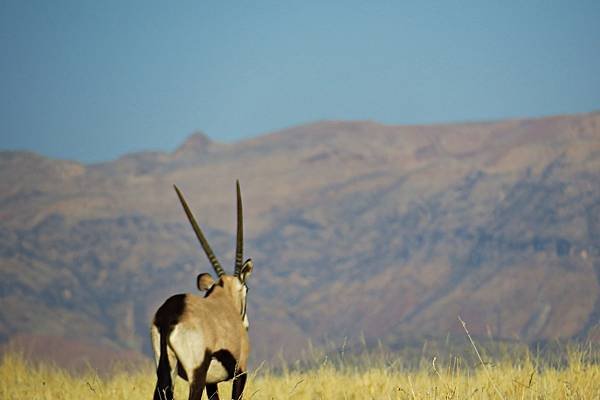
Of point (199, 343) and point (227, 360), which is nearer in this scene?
point (199, 343)

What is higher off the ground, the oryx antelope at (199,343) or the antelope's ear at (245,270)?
the antelope's ear at (245,270)

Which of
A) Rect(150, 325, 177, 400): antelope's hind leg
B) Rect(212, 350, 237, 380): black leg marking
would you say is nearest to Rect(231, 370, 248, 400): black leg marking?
Rect(212, 350, 237, 380): black leg marking

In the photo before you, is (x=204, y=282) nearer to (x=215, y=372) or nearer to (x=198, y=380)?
(x=215, y=372)

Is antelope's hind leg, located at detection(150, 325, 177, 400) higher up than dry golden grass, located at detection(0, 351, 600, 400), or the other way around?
antelope's hind leg, located at detection(150, 325, 177, 400)

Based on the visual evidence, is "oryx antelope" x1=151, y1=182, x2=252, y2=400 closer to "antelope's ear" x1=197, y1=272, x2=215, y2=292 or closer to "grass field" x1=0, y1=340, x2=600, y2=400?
"antelope's ear" x1=197, y1=272, x2=215, y2=292

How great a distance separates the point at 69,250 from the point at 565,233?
9641cm

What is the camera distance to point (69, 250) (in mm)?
189000

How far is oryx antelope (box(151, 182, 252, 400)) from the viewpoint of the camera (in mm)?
6352

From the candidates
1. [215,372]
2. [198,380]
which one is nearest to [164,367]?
[198,380]

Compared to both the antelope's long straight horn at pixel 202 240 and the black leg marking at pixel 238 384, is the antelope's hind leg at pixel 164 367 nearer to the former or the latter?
the black leg marking at pixel 238 384

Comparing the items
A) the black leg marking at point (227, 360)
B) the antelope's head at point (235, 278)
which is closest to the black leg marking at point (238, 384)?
the black leg marking at point (227, 360)

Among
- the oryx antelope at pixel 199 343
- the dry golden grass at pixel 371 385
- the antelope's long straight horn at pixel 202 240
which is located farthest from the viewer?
the dry golden grass at pixel 371 385

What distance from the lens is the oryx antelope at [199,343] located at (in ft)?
20.8

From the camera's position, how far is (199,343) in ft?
21.1
